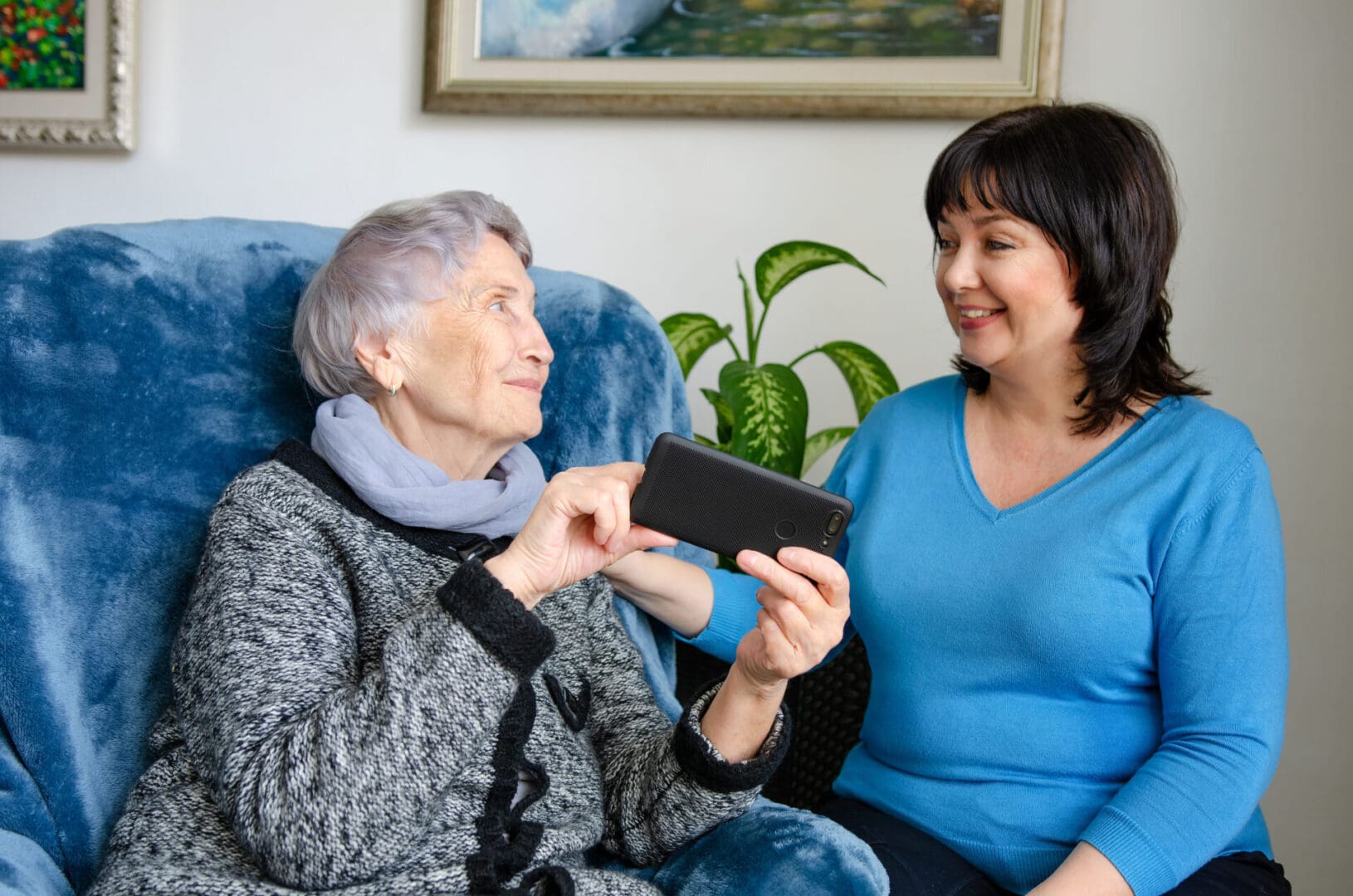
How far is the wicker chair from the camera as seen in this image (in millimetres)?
1664

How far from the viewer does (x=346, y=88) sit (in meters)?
2.24

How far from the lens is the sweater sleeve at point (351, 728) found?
92 cm

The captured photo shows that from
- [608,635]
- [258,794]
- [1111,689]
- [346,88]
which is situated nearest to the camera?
[258,794]

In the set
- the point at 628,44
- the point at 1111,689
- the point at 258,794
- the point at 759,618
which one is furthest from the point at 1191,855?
the point at 628,44

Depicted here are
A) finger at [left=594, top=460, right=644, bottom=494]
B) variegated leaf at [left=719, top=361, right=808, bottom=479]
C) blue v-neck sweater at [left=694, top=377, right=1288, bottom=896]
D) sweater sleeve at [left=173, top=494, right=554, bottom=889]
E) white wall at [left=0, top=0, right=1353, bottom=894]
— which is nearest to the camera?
sweater sleeve at [left=173, top=494, right=554, bottom=889]

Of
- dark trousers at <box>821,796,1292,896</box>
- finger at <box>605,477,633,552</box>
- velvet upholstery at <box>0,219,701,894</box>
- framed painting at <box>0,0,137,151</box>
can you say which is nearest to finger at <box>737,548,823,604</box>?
finger at <box>605,477,633,552</box>

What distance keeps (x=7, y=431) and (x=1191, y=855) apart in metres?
1.20

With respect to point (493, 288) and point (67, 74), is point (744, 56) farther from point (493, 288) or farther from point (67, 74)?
point (67, 74)

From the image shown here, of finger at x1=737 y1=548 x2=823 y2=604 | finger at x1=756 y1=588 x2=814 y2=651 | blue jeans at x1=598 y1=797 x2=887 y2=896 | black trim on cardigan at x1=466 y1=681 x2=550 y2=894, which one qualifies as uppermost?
finger at x1=737 y1=548 x2=823 y2=604

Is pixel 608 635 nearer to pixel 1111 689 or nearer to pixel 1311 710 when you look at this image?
pixel 1111 689

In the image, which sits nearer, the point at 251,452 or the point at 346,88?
the point at 251,452

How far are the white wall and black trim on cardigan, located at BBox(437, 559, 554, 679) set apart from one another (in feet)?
4.01

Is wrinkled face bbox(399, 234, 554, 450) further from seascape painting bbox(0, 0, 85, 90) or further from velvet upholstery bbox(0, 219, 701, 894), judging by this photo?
seascape painting bbox(0, 0, 85, 90)

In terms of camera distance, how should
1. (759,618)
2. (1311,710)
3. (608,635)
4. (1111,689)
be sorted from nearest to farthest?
(759,618) → (1111,689) → (608,635) → (1311,710)
